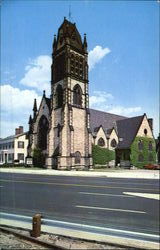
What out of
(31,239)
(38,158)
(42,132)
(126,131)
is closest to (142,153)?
(126,131)

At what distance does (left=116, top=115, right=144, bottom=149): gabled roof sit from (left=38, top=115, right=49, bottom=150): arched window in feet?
7.99

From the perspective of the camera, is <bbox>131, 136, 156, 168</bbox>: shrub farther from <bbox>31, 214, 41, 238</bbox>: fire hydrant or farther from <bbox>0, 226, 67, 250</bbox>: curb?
<bbox>31, 214, 41, 238</bbox>: fire hydrant

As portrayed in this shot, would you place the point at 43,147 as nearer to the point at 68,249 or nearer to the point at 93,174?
the point at 93,174

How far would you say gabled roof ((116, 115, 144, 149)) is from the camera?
2.57 metres

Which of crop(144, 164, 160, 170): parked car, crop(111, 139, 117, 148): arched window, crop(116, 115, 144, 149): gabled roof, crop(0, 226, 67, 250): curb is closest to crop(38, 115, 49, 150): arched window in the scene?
crop(0, 226, 67, 250): curb

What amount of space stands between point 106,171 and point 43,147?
7.81 feet

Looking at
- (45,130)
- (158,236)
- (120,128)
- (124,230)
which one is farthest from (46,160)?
(158,236)

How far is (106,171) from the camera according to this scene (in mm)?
3078

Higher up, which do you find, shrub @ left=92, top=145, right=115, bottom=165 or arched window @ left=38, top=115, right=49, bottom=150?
arched window @ left=38, top=115, right=49, bottom=150

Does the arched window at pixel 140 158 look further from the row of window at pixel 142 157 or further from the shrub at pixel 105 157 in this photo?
the shrub at pixel 105 157

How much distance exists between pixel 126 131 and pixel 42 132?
9.06 feet

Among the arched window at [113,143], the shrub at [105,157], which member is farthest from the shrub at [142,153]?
the shrub at [105,157]

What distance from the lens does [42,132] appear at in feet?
17.4

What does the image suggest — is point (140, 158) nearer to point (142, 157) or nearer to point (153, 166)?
point (142, 157)
